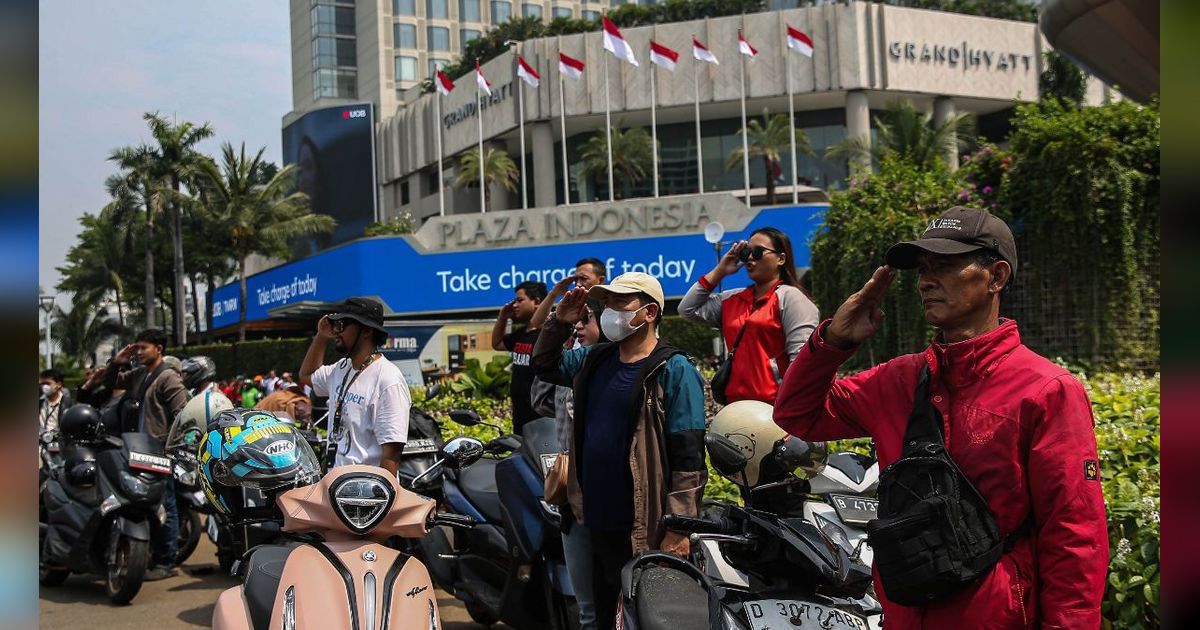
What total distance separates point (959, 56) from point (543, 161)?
18.7 m

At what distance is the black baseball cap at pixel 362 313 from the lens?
5625 millimetres

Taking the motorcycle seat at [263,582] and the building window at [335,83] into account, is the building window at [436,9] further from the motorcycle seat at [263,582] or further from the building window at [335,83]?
the motorcycle seat at [263,582]

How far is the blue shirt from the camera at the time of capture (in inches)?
173

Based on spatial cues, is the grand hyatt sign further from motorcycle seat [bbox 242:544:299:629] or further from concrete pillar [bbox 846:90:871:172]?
motorcycle seat [bbox 242:544:299:629]

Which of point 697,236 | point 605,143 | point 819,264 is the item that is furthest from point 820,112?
point 819,264

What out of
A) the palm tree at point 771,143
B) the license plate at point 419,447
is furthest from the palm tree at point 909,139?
the license plate at point 419,447

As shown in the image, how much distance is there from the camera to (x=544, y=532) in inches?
222

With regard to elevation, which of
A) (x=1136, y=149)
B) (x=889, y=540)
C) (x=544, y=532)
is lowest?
(x=544, y=532)

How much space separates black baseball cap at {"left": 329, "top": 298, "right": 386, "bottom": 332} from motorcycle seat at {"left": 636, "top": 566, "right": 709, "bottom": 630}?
2.40m

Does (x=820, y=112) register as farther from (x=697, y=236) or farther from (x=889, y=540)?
(x=889, y=540)

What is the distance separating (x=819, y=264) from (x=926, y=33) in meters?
37.2

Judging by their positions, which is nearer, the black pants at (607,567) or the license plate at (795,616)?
the license plate at (795,616)

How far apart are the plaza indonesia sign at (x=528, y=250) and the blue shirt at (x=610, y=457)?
31258 millimetres

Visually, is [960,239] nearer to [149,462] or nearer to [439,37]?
[149,462]
